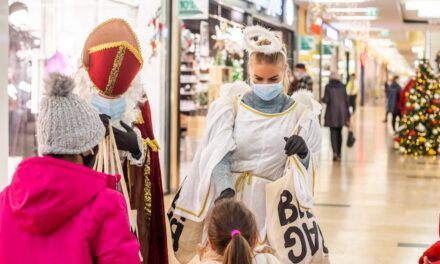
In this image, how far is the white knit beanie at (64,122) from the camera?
8.37ft

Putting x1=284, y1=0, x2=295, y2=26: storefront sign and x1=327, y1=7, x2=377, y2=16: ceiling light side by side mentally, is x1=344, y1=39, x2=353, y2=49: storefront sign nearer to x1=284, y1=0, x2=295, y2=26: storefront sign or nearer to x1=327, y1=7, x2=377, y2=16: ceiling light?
x1=327, y1=7, x2=377, y2=16: ceiling light

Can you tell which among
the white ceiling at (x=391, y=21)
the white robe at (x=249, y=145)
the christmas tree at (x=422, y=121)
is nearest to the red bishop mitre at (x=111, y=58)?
the white robe at (x=249, y=145)

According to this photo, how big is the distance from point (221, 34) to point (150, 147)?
8.41m

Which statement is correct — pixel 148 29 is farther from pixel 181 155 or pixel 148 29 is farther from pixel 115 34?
pixel 115 34

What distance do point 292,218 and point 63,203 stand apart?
1459mm

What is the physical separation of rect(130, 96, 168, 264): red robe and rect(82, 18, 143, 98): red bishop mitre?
0.82ft

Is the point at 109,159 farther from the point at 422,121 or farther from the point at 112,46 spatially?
the point at 422,121

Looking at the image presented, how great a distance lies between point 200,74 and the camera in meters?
11.4

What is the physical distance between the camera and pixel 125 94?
3.68 m

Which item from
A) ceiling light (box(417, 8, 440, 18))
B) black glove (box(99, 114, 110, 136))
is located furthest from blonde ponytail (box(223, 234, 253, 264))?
ceiling light (box(417, 8, 440, 18))

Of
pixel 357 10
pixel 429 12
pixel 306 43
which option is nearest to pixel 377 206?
pixel 306 43

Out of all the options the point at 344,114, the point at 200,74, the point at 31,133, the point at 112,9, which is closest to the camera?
the point at 31,133

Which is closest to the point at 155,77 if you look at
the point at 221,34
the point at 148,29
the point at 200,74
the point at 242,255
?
the point at 148,29

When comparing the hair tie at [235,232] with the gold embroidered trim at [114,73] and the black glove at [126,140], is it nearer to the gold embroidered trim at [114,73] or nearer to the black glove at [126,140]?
the black glove at [126,140]
